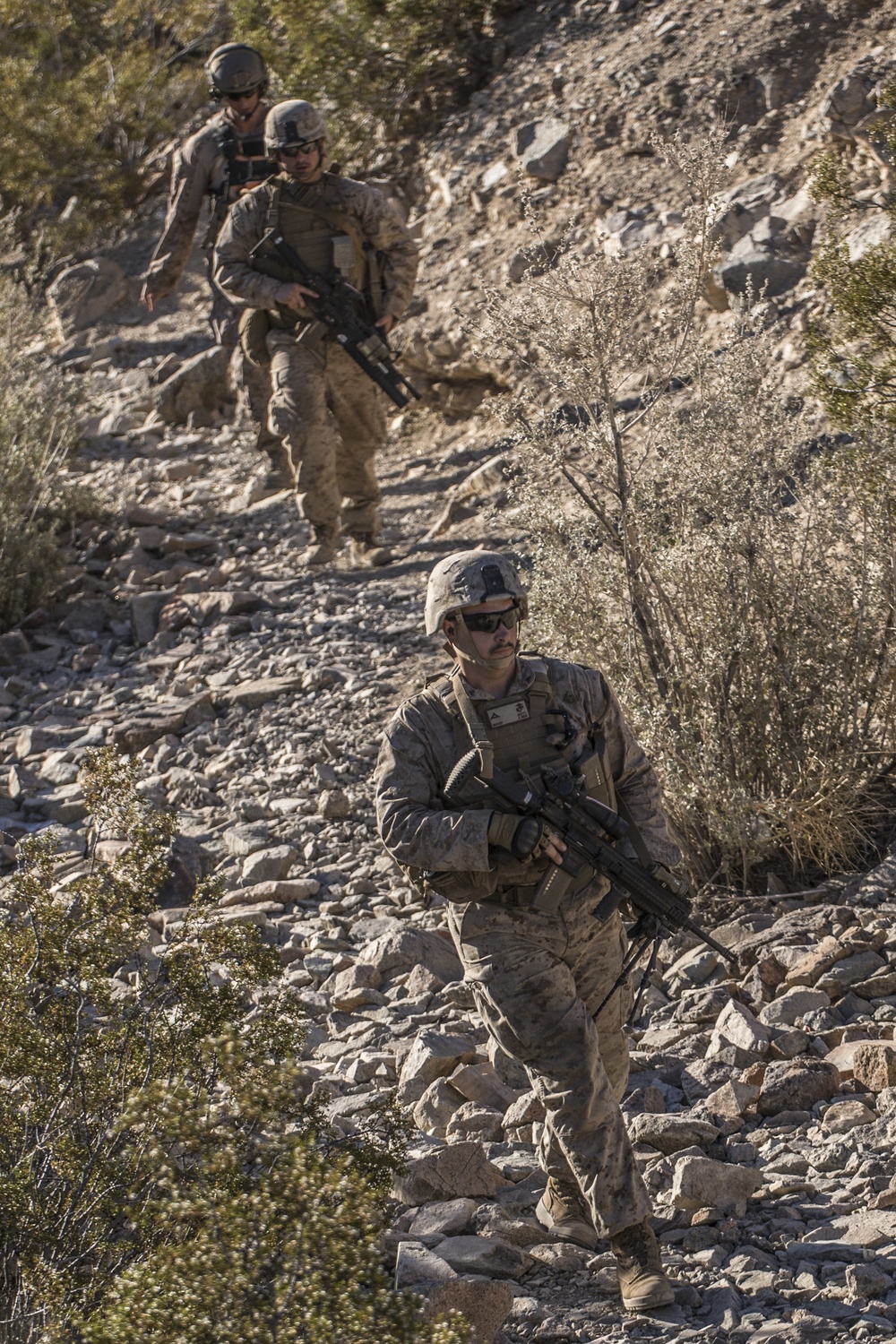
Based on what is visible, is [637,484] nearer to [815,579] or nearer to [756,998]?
[815,579]

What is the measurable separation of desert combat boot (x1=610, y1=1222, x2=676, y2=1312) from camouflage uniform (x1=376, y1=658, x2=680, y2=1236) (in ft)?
0.16

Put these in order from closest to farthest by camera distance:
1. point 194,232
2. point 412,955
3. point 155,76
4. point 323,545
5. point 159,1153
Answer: point 159,1153, point 412,955, point 323,545, point 194,232, point 155,76

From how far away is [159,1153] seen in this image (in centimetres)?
248

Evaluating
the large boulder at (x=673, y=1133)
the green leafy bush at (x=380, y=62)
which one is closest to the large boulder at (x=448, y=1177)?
the large boulder at (x=673, y=1133)

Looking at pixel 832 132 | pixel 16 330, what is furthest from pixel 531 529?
pixel 16 330

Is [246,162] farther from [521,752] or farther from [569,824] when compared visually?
[569,824]

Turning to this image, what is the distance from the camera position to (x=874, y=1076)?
373 cm

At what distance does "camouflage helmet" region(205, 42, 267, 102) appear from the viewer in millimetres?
7832

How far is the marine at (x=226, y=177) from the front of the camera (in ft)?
25.9

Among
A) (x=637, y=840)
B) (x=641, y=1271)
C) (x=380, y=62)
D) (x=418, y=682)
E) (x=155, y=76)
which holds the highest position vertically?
(x=155, y=76)

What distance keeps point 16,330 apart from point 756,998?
8.20 meters

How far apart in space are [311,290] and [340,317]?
19 centimetres

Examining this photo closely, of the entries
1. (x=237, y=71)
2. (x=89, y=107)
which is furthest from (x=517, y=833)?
(x=89, y=107)

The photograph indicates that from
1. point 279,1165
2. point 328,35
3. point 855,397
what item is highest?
point 328,35
